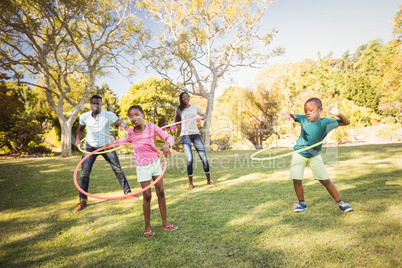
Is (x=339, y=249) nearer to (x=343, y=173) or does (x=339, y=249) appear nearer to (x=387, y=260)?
(x=387, y=260)

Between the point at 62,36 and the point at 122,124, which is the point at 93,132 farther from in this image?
the point at 62,36

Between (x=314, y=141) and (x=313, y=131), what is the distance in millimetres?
172

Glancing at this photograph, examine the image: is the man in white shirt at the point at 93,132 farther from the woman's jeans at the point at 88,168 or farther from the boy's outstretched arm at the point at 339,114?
the boy's outstretched arm at the point at 339,114

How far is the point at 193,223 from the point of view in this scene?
3420 mm

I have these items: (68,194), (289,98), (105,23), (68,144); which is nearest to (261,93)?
(289,98)

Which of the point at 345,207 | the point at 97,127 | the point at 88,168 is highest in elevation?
the point at 97,127

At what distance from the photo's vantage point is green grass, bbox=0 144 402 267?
244 centimetres

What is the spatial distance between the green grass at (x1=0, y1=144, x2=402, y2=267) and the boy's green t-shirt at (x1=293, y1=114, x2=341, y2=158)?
3.36 feet

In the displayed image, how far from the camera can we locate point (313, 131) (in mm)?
3523

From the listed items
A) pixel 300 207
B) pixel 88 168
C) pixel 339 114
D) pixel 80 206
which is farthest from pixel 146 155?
pixel 339 114

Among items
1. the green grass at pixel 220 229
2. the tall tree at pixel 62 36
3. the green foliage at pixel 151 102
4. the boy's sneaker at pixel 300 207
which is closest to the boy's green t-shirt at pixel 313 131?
the boy's sneaker at pixel 300 207

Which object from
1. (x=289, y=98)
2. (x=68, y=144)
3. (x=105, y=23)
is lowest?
(x=68, y=144)

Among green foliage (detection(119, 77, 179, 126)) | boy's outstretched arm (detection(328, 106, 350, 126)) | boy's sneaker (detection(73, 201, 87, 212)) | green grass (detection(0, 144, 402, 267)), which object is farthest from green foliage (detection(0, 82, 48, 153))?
boy's outstretched arm (detection(328, 106, 350, 126))

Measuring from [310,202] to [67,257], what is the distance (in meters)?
3.99
